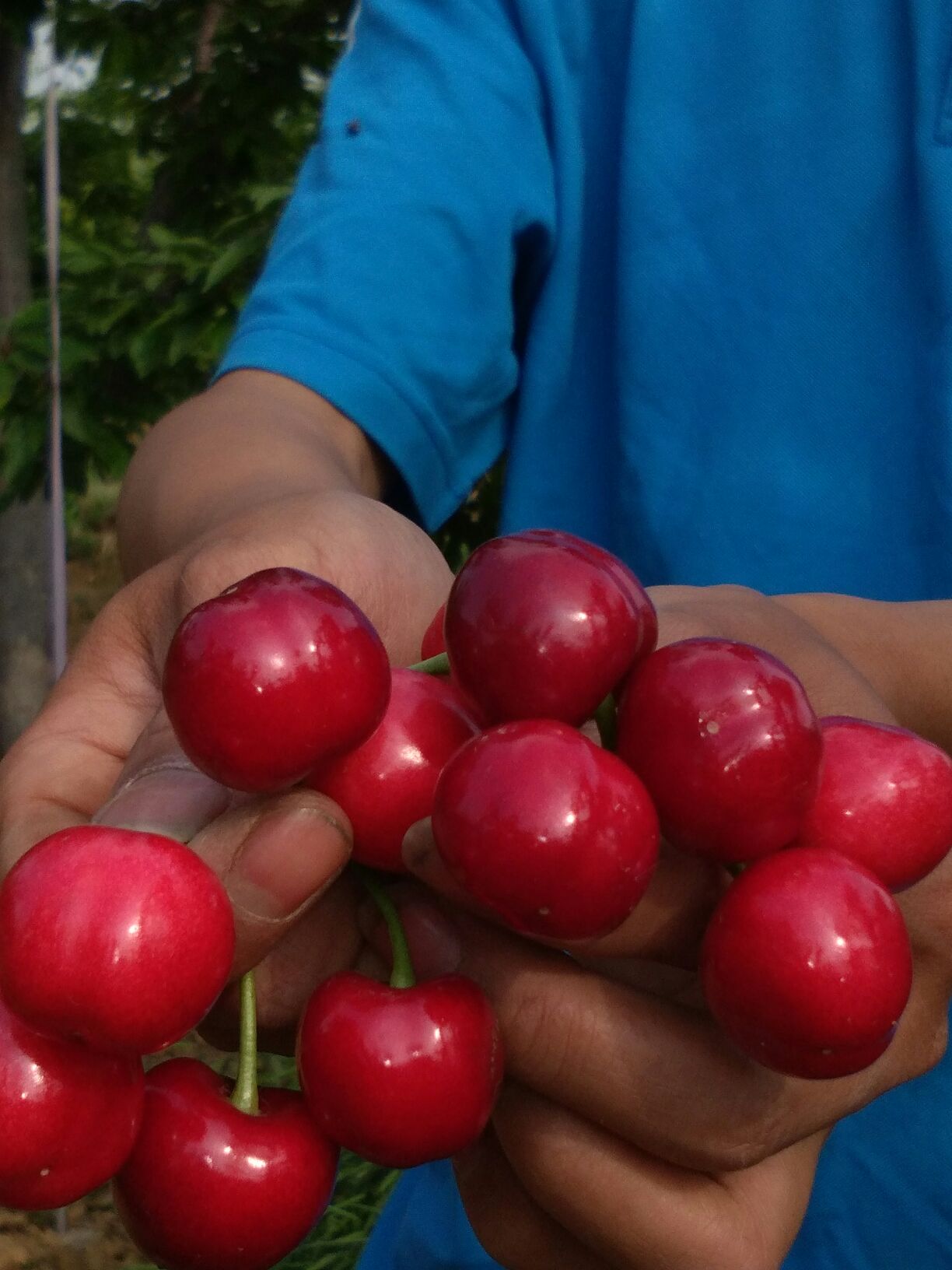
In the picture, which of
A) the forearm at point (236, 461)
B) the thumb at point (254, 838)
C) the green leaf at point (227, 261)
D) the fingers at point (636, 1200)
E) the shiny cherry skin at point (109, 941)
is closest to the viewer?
the shiny cherry skin at point (109, 941)

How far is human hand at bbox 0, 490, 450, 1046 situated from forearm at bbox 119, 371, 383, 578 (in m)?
0.14

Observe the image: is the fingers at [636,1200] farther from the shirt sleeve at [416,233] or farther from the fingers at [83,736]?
the shirt sleeve at [416,233]

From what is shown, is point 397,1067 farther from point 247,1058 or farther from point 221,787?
point 221,787

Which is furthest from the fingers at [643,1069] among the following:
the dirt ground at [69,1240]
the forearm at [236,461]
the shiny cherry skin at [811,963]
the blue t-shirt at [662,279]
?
the dirt ground at [69,1240]

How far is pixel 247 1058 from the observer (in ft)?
3.31

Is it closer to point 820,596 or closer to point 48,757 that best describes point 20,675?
point 48,757

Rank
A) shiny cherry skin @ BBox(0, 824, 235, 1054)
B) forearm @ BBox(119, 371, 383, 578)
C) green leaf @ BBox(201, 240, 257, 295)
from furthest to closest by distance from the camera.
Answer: green leaf @ BBox(201, 240, 257, 295)
forearm @ BBox(119, 371, 383, 578)
shiny cherry skin @ BBox(0, 824, 235, 1054)

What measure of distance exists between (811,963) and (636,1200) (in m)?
0.36

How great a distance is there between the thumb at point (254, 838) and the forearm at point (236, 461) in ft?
1.76

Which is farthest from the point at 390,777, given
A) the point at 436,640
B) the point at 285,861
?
the point at 436,640

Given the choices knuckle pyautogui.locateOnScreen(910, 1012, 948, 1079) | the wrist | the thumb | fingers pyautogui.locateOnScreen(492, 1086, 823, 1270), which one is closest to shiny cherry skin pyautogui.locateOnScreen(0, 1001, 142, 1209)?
the thumb

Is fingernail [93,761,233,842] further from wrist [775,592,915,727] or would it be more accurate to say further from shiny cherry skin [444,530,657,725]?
wrist [775,592,915,727]

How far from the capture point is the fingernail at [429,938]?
3.68 feet

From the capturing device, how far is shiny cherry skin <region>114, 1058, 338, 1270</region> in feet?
3.23
